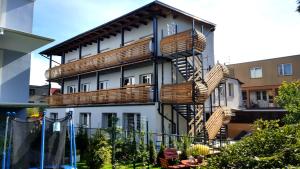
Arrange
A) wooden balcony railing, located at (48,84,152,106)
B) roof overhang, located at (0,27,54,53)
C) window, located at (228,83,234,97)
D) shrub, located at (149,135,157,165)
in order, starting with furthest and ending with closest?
window, located at (228,83,234,97)
wooden balcony railing, located at (48,84,152,106)
shrub, located at (149,135,157,165)
roof overhang, located at (0,27,54,53)

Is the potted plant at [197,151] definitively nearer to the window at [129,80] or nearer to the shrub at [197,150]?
the shrub at [197,150]

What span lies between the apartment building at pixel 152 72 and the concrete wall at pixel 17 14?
8373 millimetres

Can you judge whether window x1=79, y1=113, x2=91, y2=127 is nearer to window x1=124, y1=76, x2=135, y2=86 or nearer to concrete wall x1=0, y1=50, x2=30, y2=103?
window x1=124, y1=76, x2=135, y2=86

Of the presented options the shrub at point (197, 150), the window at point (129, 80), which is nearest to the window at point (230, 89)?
the window at point (129, 80)

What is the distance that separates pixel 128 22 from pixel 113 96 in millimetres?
5969

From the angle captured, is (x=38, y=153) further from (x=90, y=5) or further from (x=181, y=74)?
(x=181, y=74)

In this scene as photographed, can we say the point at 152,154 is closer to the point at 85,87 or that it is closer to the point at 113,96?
the point at 113,96

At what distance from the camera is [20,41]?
11.1 m

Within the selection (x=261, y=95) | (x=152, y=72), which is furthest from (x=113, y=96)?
(x=261, y=95)

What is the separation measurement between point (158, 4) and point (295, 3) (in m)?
11.8

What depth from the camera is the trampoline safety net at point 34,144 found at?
32.6 ft

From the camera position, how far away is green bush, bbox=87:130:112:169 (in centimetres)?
1288

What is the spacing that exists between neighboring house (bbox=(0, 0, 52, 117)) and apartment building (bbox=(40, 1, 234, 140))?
23.6 ft

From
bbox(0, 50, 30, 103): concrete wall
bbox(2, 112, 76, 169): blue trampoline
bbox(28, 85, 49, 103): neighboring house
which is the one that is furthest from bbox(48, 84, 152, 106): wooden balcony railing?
bbox(28, 85, 49, 103): neighboring house
